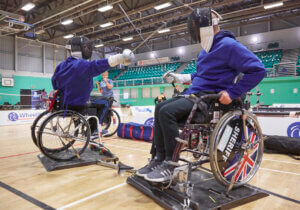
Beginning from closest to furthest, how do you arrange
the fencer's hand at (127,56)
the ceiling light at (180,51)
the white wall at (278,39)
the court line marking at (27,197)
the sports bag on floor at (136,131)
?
1. the court line marking at (27,197)
2. the fencer's hand at (127,56)
3. the sports bag on floor at (136,131)
4. the white wall at (278,39)
5. the ceiling light at (180,51)

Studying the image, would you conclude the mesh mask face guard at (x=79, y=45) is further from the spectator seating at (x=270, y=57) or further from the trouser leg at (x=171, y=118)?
the spectator seating at (x=270, y=57)

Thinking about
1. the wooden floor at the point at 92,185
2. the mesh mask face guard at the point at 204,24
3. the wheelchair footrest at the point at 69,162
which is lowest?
the wooden floor at the point at 92,185

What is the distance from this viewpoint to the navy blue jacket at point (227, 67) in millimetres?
1438

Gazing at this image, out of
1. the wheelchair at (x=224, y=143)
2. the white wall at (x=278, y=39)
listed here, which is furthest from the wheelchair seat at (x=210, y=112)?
the white wall at (x=278, y=39)

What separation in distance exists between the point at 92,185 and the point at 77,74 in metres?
1.21

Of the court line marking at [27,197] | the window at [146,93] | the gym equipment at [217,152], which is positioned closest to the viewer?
the gym equipment at [217,152]

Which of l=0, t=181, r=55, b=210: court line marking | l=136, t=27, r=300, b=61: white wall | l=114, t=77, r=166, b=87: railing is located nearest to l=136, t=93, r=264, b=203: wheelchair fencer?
l=0, t=181, r=55, b=210: court line marking

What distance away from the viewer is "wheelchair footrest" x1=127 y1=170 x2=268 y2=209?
57.0 inches

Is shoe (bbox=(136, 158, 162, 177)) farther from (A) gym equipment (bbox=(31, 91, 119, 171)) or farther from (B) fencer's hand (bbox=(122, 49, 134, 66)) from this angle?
(B) fencer's hand (bbox=(122, 49, 134, 66))

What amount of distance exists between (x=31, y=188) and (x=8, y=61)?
656 inches

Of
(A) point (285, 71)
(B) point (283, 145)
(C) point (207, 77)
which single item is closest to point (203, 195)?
(C) point (207, 77)

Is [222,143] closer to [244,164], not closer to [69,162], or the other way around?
[244,164]

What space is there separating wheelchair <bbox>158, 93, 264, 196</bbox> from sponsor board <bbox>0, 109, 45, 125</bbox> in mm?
7852

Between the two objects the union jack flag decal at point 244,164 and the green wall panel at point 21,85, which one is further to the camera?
the green wall panel at point 21,85
